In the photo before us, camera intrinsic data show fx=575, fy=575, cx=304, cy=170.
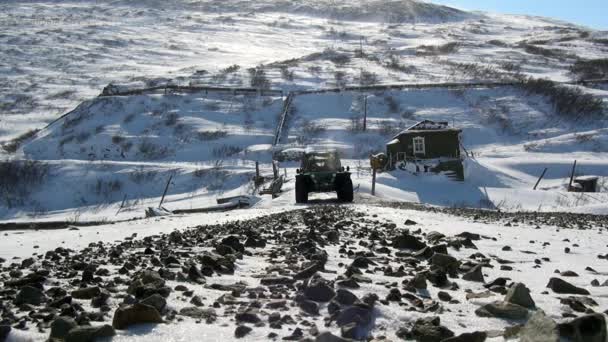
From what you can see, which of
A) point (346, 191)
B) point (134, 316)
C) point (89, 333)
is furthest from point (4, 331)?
point (346, 191)

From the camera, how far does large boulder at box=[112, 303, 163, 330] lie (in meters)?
3.19

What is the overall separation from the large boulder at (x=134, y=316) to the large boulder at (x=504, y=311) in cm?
199

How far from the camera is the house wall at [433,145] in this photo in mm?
39312

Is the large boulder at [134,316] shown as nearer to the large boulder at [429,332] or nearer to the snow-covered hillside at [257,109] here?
the large boulder at [429,332]

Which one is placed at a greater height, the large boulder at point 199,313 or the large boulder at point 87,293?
the large boulder at point 199,313

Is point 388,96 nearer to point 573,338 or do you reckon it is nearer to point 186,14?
point 573,338

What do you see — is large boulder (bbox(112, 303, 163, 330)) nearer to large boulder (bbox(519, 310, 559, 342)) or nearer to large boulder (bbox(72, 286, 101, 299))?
large boulder (bbox(72, 286, 101, 299))

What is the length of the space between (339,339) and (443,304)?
52.7 inches

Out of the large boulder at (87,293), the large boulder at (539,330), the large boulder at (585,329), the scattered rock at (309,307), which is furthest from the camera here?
the large boulder at (87,293)

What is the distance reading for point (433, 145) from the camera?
39.8m

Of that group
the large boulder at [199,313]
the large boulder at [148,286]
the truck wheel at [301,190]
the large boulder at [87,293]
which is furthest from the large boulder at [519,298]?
the truck wheel at [301,190]

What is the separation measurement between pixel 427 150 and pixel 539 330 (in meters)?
37.9

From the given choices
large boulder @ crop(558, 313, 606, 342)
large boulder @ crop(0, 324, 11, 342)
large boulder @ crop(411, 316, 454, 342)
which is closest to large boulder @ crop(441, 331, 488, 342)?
large boulder @ crop(411, 316, 454, 342)

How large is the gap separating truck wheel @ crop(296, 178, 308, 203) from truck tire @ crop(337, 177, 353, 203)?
4.22 feet
